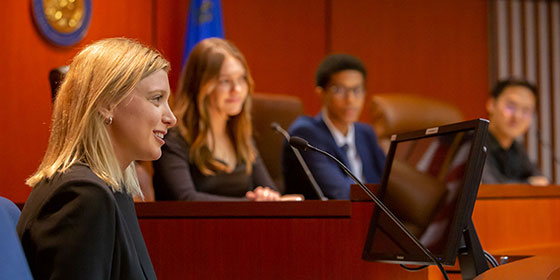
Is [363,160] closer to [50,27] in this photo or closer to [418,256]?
[50,27]

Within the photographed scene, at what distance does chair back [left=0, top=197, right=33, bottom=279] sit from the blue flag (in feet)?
9.36

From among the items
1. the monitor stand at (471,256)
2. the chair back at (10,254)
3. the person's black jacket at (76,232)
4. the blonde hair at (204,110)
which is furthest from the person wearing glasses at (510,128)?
the chair back at (10,254)

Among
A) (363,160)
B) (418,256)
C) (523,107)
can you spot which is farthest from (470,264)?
(523,107)

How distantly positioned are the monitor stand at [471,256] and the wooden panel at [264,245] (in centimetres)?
17

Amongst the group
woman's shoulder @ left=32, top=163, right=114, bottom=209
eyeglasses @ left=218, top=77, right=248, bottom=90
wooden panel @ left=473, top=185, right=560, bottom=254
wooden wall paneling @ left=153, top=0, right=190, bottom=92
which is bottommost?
wooden panel @ left=473, top=185, right=560, bottom=254

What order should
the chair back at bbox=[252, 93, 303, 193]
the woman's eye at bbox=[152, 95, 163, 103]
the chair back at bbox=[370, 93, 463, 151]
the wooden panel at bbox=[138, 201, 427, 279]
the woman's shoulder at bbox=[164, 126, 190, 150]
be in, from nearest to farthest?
the woman's eye at bbox=[152, 95, 163, 103] < the wooden panel at bbox=[138, 201, 427, 279] < the woman's shoulder at bbox=[164, 126, 190, 150] < the chair back at bbox=[252, 93, 303, 193] < the chair back at bbox=[370, 93, 463, 151]

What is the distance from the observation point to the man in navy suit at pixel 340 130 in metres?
3.07

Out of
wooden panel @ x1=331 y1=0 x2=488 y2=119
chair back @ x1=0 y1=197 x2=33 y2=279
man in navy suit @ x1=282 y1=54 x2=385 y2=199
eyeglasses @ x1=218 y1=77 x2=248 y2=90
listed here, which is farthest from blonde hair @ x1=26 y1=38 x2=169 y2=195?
wooden panel @ x1=331 y1=0 x2=488 y2=119

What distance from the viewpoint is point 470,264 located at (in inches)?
57.8

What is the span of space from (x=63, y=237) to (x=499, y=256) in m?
1.14

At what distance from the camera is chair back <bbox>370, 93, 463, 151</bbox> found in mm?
3689

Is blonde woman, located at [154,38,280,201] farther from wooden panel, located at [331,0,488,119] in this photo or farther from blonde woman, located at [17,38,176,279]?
wooden panel, located at [331,0,488,119]

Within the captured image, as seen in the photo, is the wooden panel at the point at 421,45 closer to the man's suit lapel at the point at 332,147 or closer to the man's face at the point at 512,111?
the man's face at the point at 512,111

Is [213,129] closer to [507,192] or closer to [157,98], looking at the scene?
[507,192]
